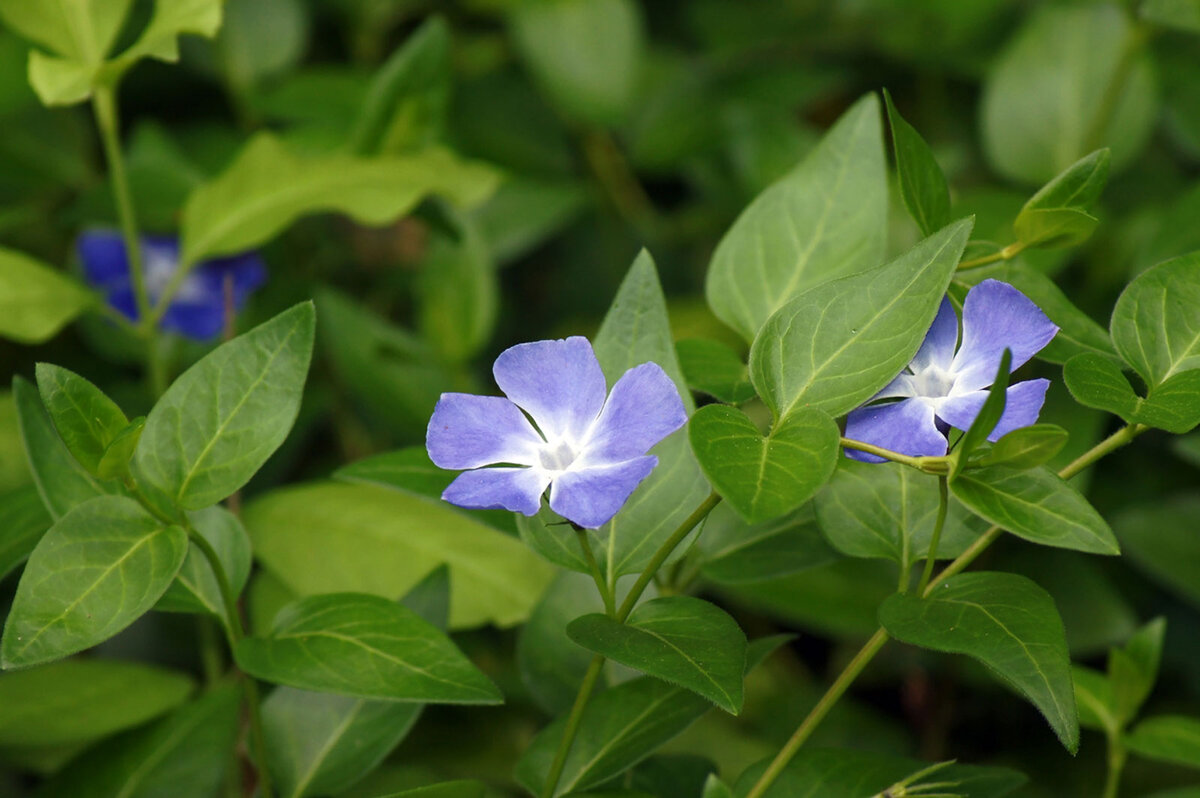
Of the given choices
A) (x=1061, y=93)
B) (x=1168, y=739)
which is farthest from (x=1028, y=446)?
(x=1061, y=93)

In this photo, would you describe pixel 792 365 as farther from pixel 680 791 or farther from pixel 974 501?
pixel 680 791

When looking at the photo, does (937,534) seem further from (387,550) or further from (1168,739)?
(387,550)

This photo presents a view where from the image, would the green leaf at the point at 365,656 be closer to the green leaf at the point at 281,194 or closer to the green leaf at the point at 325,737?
the green leaf at the point at 325,737

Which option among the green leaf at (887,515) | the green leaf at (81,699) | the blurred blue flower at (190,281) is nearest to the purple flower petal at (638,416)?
the green leaf at (887,515)

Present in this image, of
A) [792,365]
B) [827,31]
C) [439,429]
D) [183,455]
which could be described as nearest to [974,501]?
[792,365]

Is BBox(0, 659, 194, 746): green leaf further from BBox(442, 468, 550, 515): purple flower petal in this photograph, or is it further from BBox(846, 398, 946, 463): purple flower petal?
BBox(846, 398, 946, 463): purple flower petal

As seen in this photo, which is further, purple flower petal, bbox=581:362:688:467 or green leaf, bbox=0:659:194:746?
green leaf, bbox=0:659:194:746

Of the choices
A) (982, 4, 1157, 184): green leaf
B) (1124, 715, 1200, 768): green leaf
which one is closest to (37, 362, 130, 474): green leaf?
(1124, 715, 1200, 768): green leaf
